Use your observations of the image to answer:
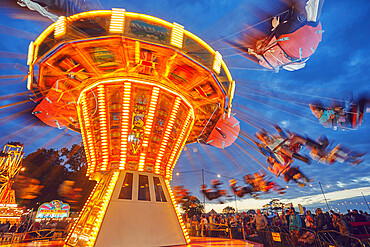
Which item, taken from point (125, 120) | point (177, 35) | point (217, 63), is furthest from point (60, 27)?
point (217, 63)

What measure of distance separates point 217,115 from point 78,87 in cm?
823

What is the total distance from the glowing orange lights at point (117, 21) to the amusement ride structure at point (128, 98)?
0.12 ft

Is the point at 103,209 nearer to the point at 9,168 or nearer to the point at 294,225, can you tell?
the point at 294,225

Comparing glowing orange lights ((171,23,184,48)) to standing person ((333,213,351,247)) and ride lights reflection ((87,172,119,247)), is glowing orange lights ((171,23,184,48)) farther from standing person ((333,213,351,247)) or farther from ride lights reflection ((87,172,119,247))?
standing person ((333,213,351,247))

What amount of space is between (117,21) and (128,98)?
3.22 metres

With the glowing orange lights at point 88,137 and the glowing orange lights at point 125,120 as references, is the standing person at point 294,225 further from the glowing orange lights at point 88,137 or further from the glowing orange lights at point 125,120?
the glowing orange lights at point 88,137

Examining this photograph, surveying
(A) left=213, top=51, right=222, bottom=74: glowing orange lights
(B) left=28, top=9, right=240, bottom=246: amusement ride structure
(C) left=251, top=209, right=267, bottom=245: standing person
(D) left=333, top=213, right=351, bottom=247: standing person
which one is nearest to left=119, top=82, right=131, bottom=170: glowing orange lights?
(B) left=28, top=9, right=240, bottom=246: amusement ride structure

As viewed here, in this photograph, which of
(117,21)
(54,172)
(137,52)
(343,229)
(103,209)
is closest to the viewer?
(117,21)

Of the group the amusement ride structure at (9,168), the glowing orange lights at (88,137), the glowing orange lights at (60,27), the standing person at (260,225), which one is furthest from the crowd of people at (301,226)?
the amusement ride structure at (9,168)

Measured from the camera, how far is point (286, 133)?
16969mm

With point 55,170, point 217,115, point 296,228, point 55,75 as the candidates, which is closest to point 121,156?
point 55,75

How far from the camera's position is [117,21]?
7.55 m

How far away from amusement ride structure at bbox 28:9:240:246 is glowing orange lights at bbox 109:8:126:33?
0.12 ft

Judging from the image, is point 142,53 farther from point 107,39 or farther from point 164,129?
point 164,129
